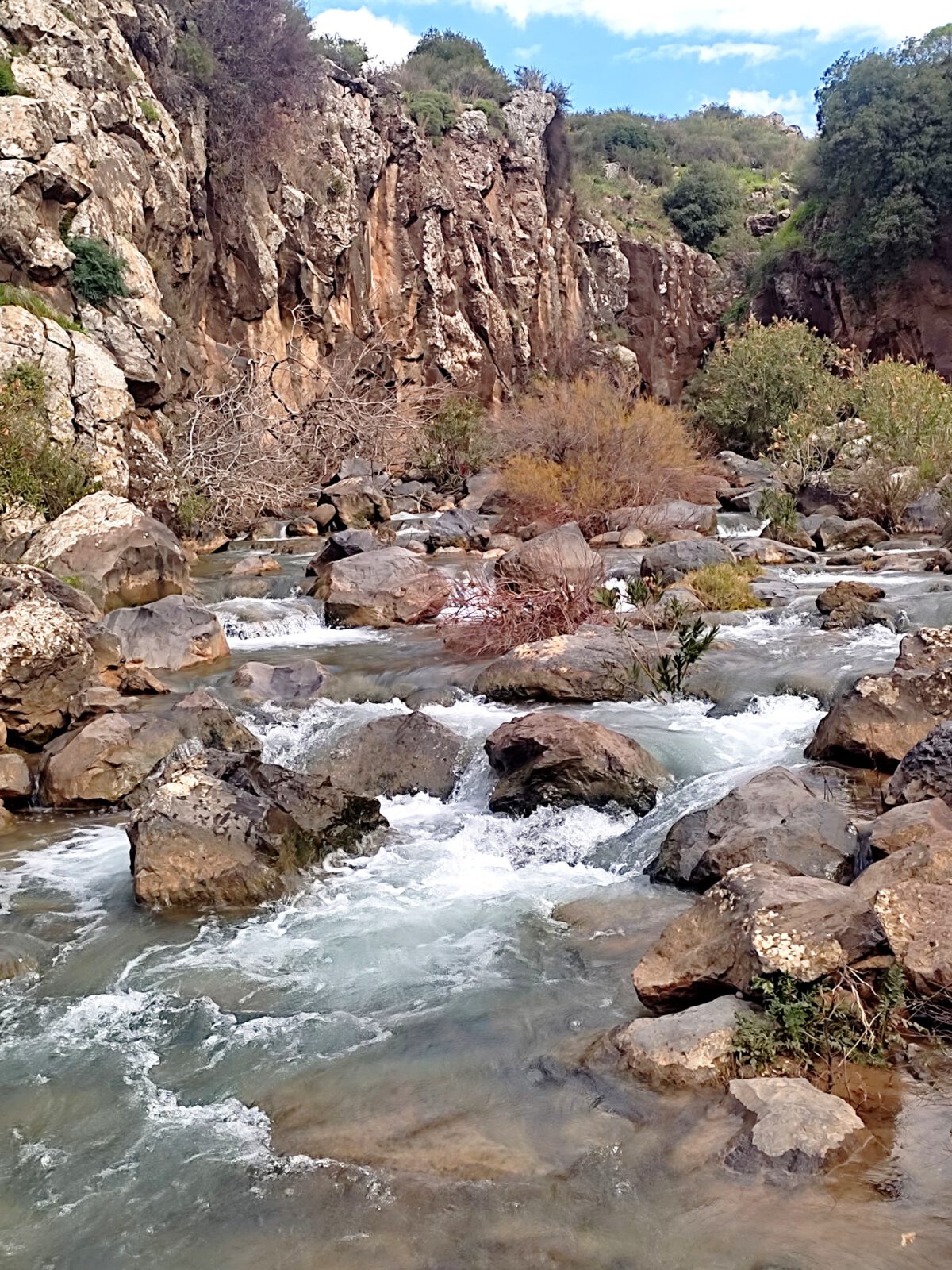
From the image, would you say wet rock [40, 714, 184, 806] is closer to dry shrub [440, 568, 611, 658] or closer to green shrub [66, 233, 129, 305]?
dry shrub [440, 568, 611, 658]

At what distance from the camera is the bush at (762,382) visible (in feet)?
94.1

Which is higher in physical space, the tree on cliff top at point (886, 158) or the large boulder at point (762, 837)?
the tree on cliff top at point (886, 158)

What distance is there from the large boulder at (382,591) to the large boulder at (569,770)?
20.4ft

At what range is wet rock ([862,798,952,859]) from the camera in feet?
17.7

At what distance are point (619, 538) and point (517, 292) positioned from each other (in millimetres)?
20366

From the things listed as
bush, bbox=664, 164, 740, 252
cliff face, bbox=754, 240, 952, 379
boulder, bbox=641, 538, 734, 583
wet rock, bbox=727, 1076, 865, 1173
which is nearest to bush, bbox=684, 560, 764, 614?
boulder, bbox=641, 538, 734, 583

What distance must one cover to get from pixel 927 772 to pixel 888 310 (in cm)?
3203

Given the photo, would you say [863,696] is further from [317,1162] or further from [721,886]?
[317,1162]

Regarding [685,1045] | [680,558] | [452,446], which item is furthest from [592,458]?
[685,1045]

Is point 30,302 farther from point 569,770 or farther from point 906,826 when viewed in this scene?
point 906,826

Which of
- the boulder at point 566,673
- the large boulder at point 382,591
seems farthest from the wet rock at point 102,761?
the large boulder at point 382,591

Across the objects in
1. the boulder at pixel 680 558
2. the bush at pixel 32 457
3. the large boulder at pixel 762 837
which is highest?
the bush at pixel 32 457

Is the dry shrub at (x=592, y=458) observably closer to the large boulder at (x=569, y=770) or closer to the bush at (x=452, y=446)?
the bush at (x=452, y=446)

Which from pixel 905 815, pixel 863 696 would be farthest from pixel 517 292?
pixel 905 815
